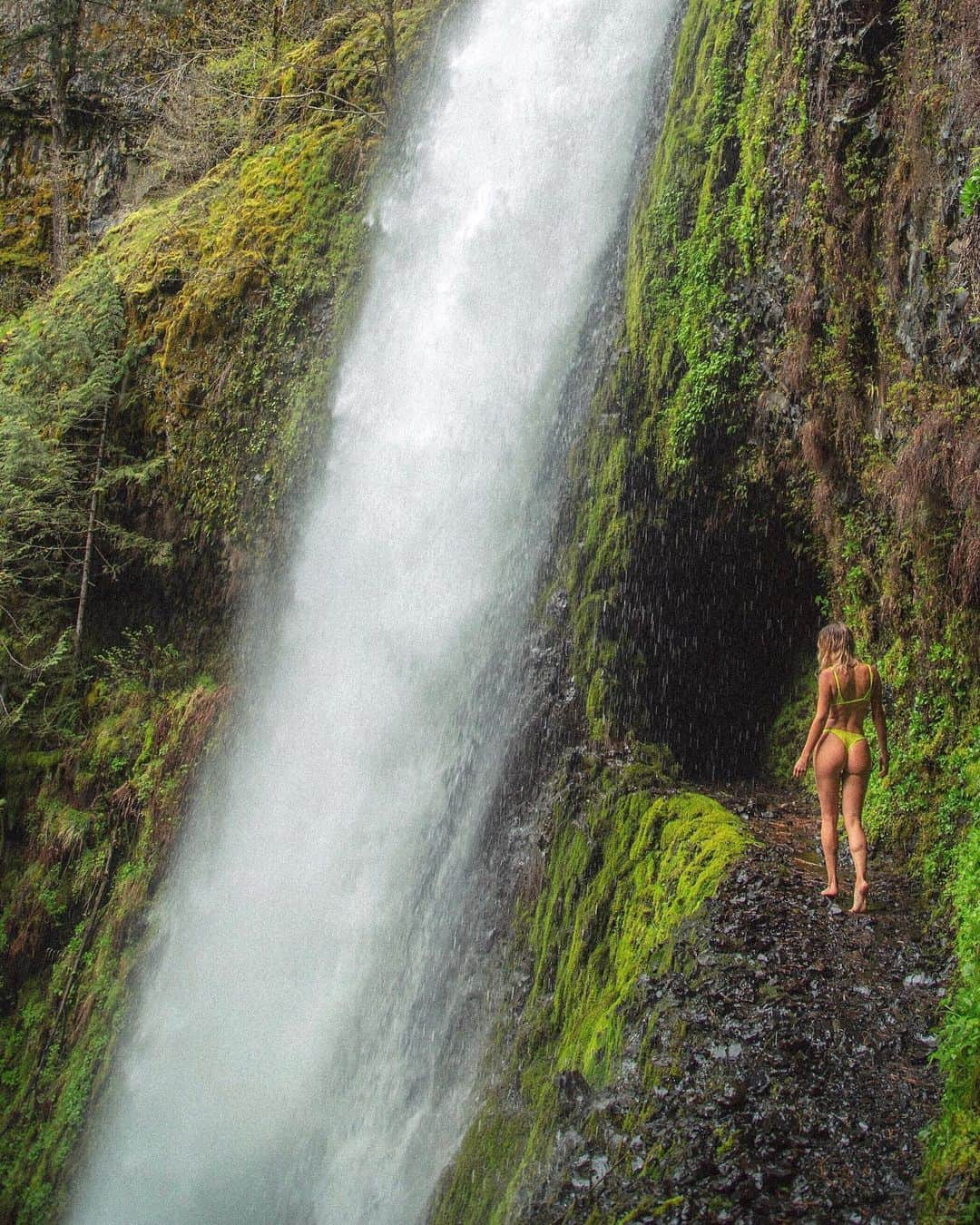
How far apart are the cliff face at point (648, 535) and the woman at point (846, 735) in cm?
54

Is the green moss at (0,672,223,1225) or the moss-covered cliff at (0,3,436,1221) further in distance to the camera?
the moss-covered cliff at (0,3,436,1221)

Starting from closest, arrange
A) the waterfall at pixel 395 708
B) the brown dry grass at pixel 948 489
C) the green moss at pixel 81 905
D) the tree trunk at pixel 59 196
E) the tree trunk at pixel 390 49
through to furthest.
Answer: the brown dry grass at pixel 948 489 < the waterfall at pixel 395 708 < the green moss at pixel 81 905 < the tree trunk at pixel 390 49 < the tree trunk at pixel 59 196

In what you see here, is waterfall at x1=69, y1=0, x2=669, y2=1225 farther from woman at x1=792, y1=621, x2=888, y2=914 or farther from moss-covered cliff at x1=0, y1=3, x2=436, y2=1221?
woman at x1=792, y1=621, x2=888, y2=914

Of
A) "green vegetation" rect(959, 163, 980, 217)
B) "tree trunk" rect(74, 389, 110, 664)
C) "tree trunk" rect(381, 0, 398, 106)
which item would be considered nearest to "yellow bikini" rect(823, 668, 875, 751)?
"green vegetation" rect(959, 163, 980, 217)

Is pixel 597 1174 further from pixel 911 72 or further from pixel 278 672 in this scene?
pixel 278 672

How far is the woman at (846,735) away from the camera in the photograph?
196 inches

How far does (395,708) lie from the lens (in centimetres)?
925

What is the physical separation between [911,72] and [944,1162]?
5.44 metres

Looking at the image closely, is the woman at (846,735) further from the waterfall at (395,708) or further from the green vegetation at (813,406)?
the waterfall at (395,708)

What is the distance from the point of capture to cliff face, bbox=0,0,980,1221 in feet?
17.9

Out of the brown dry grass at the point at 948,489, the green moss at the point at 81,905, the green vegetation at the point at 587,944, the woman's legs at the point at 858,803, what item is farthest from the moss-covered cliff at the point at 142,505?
the woman's legs at the point at 858,803

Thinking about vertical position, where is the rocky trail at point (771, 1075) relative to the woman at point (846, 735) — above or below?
below

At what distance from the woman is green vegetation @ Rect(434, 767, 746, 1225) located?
2.70 ft

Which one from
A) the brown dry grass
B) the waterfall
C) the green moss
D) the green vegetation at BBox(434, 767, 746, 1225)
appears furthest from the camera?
the green moss
